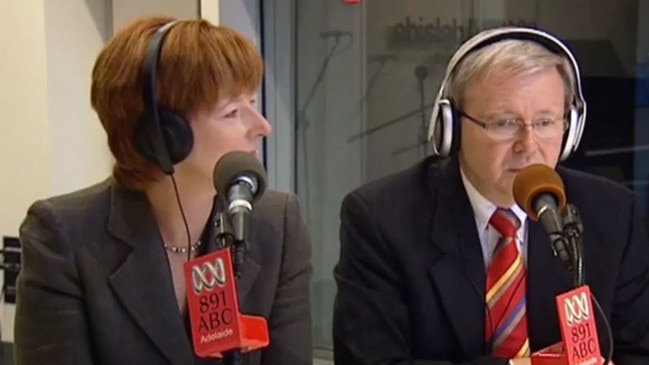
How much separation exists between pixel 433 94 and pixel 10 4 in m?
1.31

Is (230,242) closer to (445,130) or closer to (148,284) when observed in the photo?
(148,284)

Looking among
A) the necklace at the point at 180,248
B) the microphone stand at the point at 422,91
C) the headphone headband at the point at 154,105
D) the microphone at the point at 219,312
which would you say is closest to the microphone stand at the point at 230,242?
the microphone at the point at 219,312

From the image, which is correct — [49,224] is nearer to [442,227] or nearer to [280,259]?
[280,259]

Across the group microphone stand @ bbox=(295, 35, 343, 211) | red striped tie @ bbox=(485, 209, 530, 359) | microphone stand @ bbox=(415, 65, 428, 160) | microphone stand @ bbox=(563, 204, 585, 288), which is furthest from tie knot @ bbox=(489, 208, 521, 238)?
microphone stand @ bbox=(295, 35, 343, 211)

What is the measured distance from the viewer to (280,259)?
164cm

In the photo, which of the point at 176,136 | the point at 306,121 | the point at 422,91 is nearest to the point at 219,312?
the point at 176,136

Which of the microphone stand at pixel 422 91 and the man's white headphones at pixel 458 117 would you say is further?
the microphone stand at pixel 422 91

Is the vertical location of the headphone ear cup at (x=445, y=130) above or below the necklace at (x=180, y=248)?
above

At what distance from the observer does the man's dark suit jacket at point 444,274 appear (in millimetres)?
1599

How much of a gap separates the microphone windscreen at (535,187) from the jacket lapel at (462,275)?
0.35m

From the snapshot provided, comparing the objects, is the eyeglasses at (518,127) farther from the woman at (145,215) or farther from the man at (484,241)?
the woman at (145,215)

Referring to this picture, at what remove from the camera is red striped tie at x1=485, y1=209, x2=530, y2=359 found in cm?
159

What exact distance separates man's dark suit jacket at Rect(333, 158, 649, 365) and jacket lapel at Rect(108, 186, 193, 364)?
12.2 inches

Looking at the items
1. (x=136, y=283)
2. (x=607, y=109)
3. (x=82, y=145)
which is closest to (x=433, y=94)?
(x=607, y=109)
